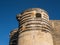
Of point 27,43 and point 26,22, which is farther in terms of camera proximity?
point 26,22

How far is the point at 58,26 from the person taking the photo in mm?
16984

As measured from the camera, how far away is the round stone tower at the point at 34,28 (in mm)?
14953

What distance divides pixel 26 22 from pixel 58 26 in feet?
11.3

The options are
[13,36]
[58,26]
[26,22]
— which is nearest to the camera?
[26,22]

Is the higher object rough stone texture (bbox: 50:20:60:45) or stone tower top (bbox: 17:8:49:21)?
stone tower top (bbox: 17:8:49:21)

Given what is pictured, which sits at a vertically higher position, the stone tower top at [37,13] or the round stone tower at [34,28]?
the stone tower top at [37,13]

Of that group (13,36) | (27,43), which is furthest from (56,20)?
(13,36)

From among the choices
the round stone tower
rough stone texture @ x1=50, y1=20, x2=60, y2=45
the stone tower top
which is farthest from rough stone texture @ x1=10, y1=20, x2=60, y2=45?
the stone tower top

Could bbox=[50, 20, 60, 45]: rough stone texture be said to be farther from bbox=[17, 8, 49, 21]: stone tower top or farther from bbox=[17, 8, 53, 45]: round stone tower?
bbox=[17, 8, 49, 21]: stone tower top

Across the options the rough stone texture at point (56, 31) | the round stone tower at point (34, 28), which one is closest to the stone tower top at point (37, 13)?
the round stone tower at point (34, 28)

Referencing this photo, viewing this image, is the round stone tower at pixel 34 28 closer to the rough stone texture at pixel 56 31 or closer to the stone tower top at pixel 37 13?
the stone tower top at pixel 37 13

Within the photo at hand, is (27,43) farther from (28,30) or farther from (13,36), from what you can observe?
(13,36)

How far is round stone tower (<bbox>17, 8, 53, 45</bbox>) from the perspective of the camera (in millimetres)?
14953

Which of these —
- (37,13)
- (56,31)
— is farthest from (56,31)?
(37,13)
